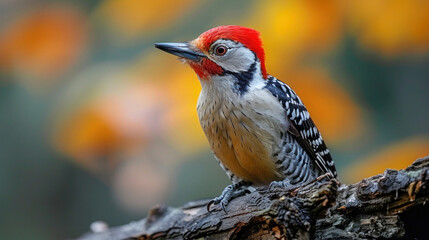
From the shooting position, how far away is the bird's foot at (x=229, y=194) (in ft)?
12.3

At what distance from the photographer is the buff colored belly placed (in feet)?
12.5

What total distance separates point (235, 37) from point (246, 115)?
0.65 meters

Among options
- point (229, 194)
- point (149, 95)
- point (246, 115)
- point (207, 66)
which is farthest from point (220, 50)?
point (149, 95)

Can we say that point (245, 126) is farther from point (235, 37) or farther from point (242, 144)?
point (235, 37)

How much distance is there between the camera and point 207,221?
12.0ft

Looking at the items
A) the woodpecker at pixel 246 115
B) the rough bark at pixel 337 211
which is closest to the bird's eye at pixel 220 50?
the woodpecker at pixel 246 115

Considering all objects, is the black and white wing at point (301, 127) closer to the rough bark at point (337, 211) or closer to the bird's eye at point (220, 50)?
the bird's eye at point (220, 50)

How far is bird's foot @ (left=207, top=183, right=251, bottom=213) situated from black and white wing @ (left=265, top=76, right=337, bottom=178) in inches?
21.9

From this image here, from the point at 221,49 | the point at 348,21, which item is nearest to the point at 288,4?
the point at 348,21

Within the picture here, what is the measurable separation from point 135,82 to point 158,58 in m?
0.41

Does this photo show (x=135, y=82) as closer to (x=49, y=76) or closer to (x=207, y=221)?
(x=49, y=76)

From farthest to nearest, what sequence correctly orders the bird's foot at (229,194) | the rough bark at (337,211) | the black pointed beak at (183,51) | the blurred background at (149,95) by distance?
the blurred background at (149,95) < the black pointed beak at (183,51) < the bird's foot at (229,194) < the rough bark at (337,211)

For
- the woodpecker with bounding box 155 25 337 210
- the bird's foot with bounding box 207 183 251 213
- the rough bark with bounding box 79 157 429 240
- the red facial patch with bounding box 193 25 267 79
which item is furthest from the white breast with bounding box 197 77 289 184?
the rough bark with bounding box 79 157 429 240

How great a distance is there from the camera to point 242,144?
383cm
